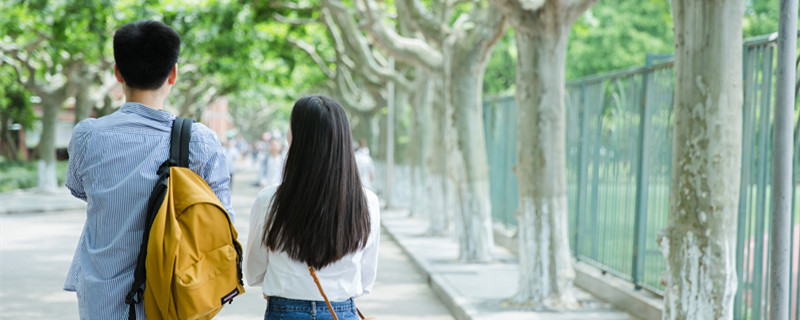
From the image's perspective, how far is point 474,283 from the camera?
1002 cm

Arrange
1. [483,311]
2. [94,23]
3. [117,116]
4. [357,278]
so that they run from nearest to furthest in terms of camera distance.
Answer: [117,116], [357,278], [483,311], [94,23]

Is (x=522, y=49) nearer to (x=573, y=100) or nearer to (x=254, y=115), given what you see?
(x=573, y=100)

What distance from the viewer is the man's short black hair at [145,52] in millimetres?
2811

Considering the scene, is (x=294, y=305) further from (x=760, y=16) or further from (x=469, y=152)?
(x=760, y=16)

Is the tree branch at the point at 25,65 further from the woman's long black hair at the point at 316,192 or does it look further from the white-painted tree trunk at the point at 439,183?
the woman's long black hair at the point at 316,192

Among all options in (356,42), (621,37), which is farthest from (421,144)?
(621,37)

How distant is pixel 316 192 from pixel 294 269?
0.93ft

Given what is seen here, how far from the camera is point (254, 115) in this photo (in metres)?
84.3

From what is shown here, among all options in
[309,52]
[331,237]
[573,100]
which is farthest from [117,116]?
[309,52]

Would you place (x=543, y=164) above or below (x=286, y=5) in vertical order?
below

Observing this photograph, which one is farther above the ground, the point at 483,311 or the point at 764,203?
the point at 764,203

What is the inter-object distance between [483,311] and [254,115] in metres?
77.8

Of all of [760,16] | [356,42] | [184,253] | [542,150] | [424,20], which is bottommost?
[184,253]

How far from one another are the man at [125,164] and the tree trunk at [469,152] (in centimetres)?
899
